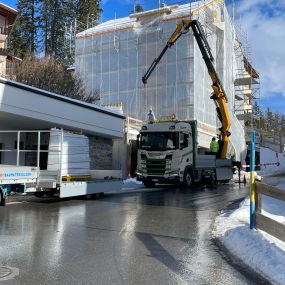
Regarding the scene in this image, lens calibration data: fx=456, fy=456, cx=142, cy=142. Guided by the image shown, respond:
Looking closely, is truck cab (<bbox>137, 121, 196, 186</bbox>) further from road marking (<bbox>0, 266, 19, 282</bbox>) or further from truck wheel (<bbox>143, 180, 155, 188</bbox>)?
road marking (<bbox>0, 266, 19, 282</bbox>)

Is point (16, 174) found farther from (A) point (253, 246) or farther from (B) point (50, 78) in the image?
(B) point (50, 78)

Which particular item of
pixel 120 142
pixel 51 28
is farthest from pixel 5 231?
pixel 51 28

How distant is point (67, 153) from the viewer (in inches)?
630

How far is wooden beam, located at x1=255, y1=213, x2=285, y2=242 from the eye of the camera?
757 cm

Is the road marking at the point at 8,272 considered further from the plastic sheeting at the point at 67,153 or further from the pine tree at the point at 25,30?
the pine tree at the point at 25,30

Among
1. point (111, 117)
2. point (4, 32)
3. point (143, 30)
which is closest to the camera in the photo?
Result: point (111, 117)

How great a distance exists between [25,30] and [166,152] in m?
41.4

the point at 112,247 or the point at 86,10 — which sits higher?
the point at 86,10

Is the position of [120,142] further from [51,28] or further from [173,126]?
[51,28]

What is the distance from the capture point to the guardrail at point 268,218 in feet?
25.3

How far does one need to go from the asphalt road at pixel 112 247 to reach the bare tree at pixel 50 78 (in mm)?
23910

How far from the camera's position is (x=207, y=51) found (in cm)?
2725

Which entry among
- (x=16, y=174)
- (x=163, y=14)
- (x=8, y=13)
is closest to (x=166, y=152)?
(x=16, y=174)

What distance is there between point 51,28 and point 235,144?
3020 cm
